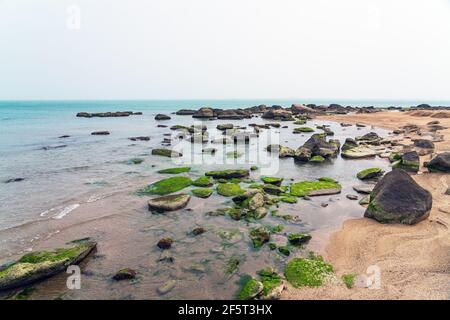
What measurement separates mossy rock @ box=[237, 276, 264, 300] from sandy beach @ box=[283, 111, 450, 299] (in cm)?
74

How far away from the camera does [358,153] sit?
26906 millimetres

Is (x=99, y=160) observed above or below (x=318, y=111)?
below

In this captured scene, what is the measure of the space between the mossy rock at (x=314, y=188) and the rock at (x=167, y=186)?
263 inches

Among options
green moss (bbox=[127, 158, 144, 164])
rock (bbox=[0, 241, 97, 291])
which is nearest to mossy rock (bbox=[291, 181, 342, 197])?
rock (bbox=[0, 241, 97, 291])

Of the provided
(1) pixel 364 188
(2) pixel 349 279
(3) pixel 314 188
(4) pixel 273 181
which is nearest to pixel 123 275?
(2) pixel 349 279

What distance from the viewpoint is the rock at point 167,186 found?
56.5 feet

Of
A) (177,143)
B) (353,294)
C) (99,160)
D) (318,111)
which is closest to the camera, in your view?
(353,294)

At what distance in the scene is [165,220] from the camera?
13.2 metres

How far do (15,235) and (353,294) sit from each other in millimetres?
13067

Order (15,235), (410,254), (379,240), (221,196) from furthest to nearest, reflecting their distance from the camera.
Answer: (221,196), (15,235), (379,240), (410,254)

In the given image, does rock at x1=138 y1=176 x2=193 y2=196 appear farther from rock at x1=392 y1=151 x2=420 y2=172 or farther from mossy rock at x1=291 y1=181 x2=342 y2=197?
rock at x1=392 y1=151 x2=420 y2=172

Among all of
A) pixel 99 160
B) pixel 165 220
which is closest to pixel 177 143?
pixel 99 160

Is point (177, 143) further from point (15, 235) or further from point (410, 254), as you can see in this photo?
point (410, 254)

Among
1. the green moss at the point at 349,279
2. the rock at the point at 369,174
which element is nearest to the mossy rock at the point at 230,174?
the rock at the point at 369,174
